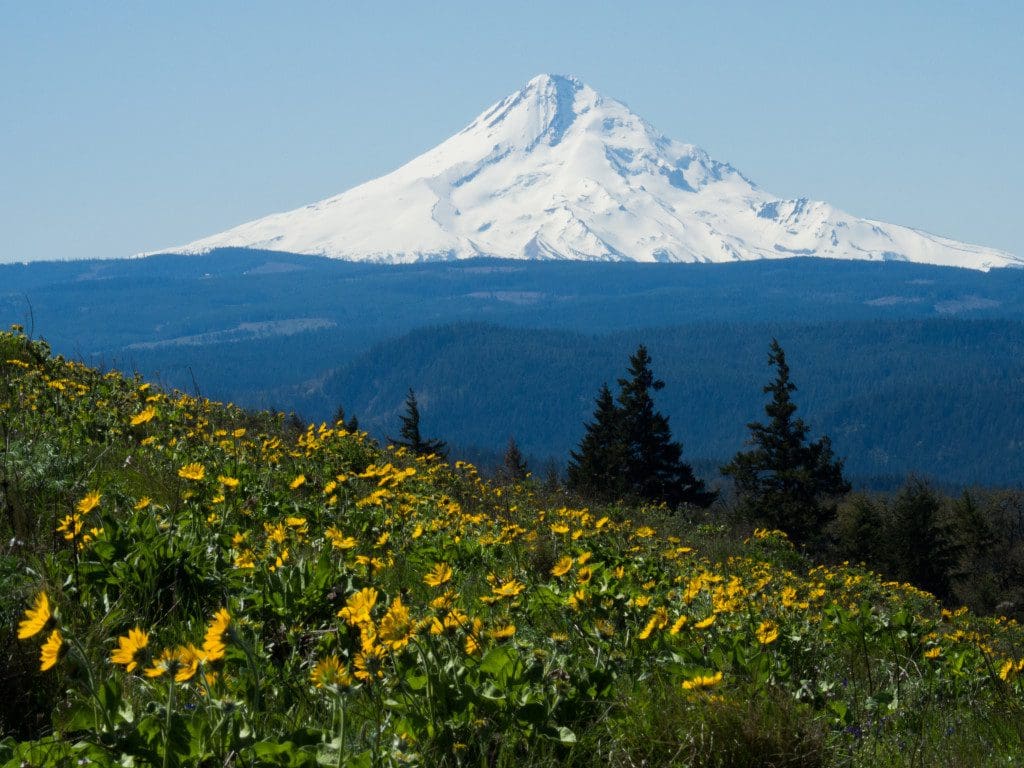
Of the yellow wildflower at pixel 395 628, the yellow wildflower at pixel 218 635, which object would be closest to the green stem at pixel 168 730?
the yellow wildflower at pixel 218 635

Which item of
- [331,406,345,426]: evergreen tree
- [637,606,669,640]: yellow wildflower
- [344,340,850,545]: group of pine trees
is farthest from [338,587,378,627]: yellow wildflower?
[344,340,850,545]: group of pine trees

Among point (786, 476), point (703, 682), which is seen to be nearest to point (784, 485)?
point (786, 476)

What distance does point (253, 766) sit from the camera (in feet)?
8.52

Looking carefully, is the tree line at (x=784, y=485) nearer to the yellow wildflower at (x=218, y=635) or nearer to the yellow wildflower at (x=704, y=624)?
the yellow wildflower at (x=704, y=624)

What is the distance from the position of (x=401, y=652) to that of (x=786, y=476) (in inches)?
1725

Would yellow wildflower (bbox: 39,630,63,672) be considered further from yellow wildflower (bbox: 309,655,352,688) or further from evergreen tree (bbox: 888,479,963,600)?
evergreen tree (bbox: 888,479,963,600)

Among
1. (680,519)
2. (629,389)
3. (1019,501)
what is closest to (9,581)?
(680,519)

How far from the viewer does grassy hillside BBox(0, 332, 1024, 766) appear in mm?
2730

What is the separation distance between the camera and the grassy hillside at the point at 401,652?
107 inches

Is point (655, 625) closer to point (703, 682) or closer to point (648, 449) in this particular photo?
point (703, 682)

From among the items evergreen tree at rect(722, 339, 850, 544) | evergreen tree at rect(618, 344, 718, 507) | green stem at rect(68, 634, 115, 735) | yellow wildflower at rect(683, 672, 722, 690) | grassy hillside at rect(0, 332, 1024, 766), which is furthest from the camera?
evergreen tree at rect(618, 344, 718, 507)

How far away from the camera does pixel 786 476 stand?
45.3 metres

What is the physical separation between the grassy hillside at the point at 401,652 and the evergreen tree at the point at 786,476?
38.2 meters

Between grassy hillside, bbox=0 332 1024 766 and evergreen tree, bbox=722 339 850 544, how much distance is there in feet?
125
